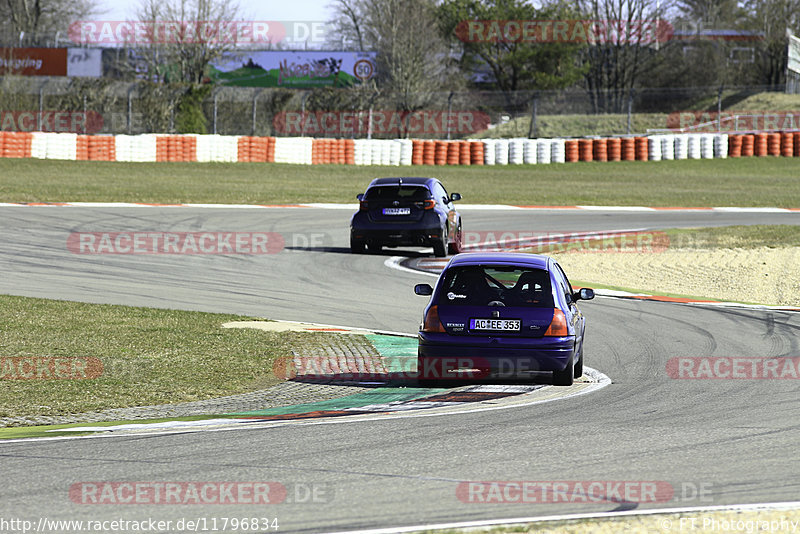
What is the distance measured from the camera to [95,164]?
38.2m

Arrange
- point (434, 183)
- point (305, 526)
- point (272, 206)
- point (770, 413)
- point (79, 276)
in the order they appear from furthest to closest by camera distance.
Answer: point (272, 206)
point (434, 183)
point (79, 276)
point (770, 413)
point (305, 526)

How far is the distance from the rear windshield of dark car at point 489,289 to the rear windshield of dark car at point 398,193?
9888 millimetres

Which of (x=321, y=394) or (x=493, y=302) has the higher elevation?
(x=493, y=302)

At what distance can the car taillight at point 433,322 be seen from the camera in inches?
382

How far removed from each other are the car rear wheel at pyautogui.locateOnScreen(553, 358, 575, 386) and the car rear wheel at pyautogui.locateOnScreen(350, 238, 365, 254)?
11.3 metres

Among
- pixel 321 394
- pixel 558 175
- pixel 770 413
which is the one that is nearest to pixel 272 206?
pixel 558 175

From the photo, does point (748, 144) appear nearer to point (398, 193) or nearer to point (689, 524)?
point (398, 193)

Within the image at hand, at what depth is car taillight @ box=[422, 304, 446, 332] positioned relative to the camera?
9.70 m

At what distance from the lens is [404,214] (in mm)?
19906

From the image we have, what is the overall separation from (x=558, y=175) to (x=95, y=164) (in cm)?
1744

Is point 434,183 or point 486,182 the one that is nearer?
point 434,183

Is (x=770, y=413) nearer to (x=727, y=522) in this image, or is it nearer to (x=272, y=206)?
(x=727, y=522)
